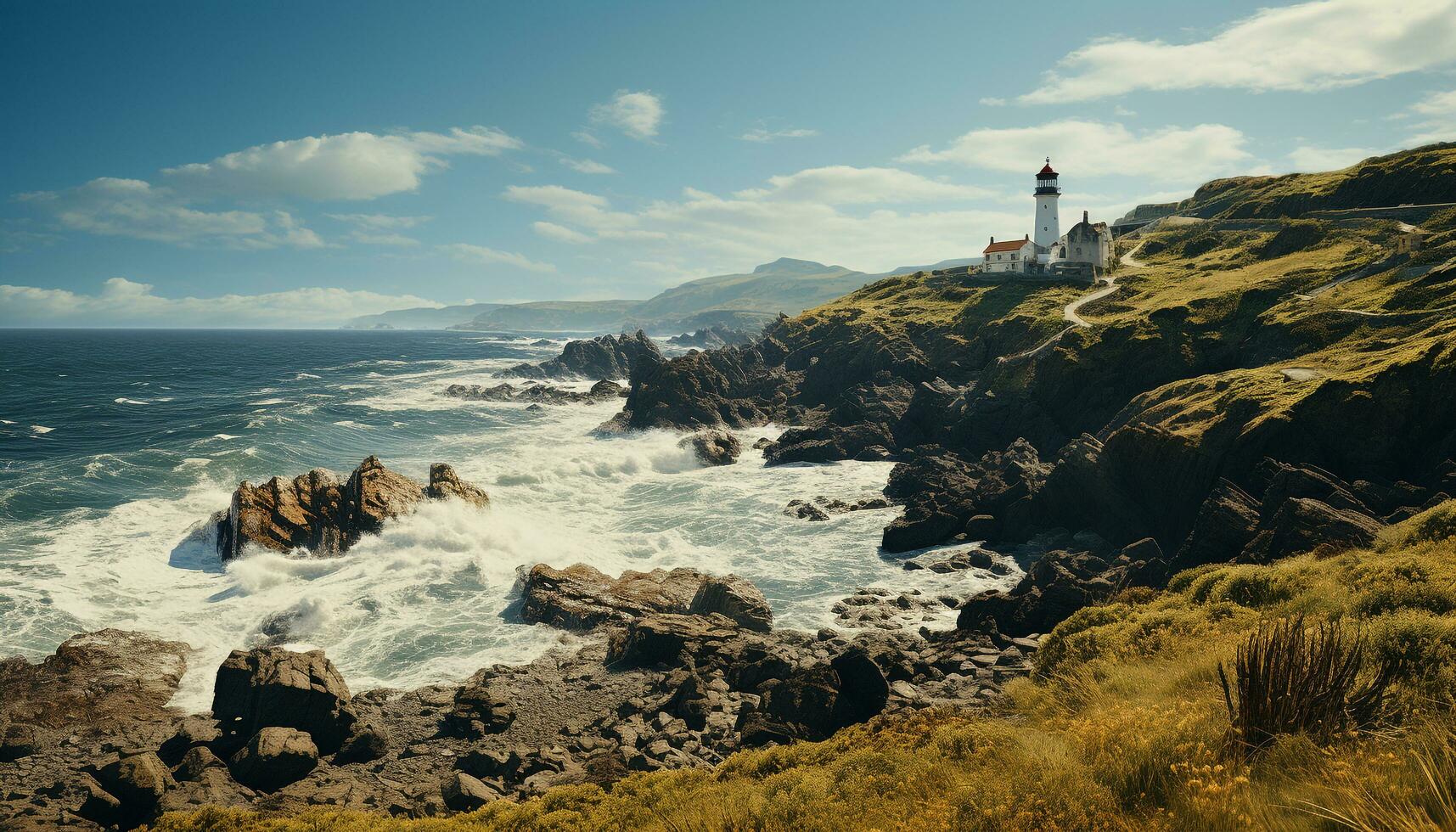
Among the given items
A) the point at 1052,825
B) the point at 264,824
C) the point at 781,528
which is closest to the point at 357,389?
the point at 781,528

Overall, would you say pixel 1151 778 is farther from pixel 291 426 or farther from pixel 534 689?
pixel 291 426

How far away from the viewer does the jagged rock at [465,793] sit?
1595 cm

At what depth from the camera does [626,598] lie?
29047mm

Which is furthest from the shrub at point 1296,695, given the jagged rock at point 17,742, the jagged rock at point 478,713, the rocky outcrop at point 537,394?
the rocky outcrop at point 537,394

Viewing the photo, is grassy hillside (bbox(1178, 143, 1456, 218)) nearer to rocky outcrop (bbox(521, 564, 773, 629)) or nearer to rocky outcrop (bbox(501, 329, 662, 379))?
rocky outcrop (bbox(521, 564, 773, 629))

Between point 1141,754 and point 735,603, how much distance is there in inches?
762

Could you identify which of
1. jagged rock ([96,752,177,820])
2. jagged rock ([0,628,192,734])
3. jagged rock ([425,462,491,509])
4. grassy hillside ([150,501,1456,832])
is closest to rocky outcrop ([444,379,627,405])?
jagged rock ([425,462,491,509])

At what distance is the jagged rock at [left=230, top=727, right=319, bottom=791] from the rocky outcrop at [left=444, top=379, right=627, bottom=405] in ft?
225

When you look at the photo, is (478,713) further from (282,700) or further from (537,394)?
(537,394)

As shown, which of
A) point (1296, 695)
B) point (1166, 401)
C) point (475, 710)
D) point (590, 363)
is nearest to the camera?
point (1296, 695)

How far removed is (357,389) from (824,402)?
66232 mm

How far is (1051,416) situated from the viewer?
154ft

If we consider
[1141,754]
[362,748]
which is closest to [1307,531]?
[1141,754]

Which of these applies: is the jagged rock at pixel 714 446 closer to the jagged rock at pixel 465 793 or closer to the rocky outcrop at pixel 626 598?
the rocky outcrop at pixel 626 598
